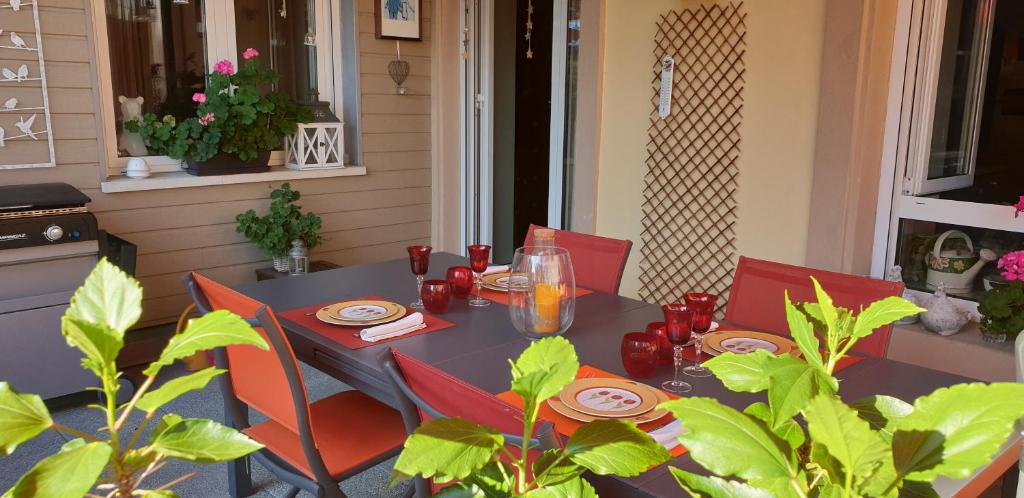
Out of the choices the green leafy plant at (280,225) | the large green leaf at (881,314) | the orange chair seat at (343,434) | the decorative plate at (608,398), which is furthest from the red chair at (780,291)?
the green leafy plant at (280,225)

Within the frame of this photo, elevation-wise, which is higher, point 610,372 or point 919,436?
point 919,436

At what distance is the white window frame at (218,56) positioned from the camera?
389 centimetres

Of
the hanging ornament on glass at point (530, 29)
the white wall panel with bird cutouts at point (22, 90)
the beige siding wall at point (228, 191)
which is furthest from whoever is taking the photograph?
the hanging ornament on glass at point (530, 29)

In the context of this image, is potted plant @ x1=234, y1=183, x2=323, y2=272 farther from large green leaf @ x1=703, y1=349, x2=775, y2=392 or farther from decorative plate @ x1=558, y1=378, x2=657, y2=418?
large green leaf @ x1=703, y1=349, x2=775, y2=392

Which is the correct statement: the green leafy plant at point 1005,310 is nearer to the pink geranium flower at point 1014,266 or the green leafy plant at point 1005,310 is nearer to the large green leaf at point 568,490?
the pink geranium flower at point 1014,266

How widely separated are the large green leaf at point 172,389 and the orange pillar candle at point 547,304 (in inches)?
60.6

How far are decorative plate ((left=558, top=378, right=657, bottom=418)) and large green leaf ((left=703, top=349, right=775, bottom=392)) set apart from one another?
95 centimetres

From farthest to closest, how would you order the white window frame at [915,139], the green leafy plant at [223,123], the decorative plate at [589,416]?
the green leafy plant at [223,123], the white window frame at [915,139], the decorative plate at [589,416]

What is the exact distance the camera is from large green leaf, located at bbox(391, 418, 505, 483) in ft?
1.94

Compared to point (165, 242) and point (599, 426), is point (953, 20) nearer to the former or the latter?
point (599, 426)

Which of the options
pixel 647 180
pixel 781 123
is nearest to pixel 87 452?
pixel 781 123

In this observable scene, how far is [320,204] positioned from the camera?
15.4ft

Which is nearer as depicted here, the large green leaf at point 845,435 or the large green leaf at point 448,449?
the large green leaf at point 845,435

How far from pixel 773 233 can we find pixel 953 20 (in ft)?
3.77
